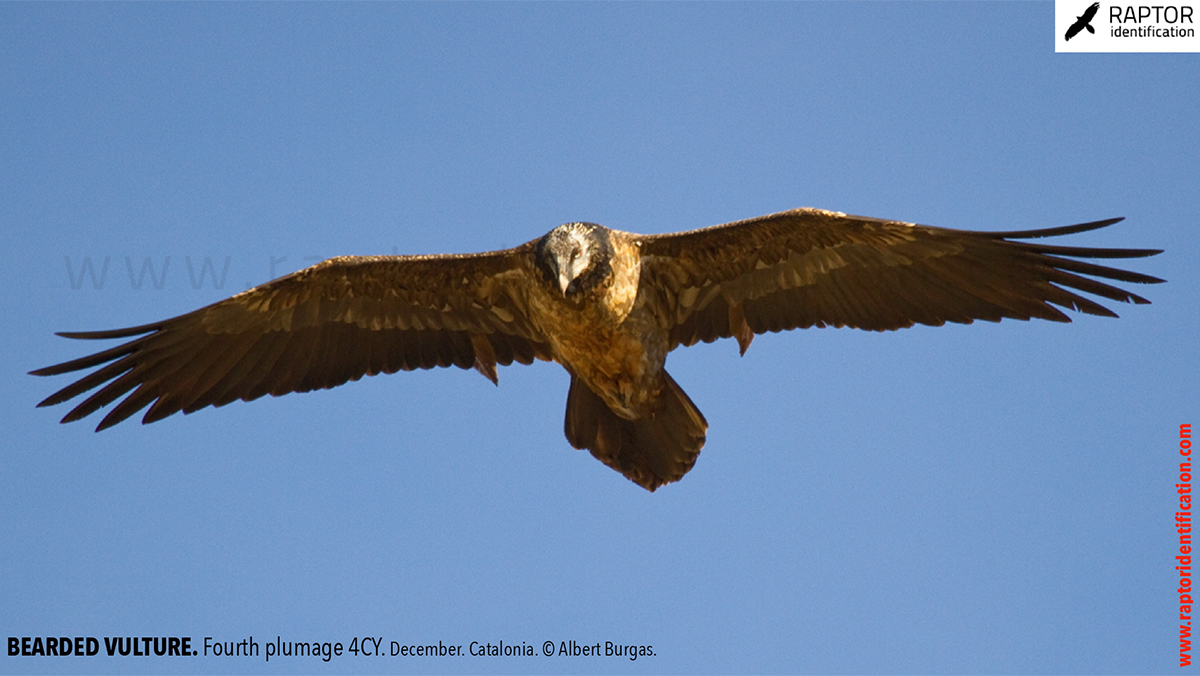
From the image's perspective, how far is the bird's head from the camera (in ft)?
24.6

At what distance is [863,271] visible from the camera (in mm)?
8172

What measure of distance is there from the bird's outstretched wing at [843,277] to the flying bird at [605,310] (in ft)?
0.03

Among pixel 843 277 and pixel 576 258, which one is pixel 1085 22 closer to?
pixel 843 277

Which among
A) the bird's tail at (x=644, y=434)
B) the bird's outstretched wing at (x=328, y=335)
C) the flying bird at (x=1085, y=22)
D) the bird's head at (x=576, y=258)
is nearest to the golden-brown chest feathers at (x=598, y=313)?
the bird's head at (x=576, y=258)

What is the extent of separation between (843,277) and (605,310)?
5.65 feet

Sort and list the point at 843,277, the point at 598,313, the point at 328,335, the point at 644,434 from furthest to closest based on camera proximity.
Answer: the point at 328,335 → the point at 644,434 → the point at 843,277 → the point at 598,313

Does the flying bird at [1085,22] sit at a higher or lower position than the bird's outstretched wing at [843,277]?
higher

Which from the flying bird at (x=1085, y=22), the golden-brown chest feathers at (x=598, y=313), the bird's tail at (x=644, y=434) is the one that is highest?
the flying bird at (x=1085, y=22)

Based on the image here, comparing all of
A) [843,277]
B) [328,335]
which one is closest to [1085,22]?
[843,277]

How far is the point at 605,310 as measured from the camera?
308 inches

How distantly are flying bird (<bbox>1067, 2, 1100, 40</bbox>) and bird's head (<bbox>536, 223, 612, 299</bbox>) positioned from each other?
5.28 meters

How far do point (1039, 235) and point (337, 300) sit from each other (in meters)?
4.89

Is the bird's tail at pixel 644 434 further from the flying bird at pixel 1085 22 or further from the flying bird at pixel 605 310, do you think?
the flying bird at pixel 1085 22

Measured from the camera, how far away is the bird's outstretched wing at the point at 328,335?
8516 mm
